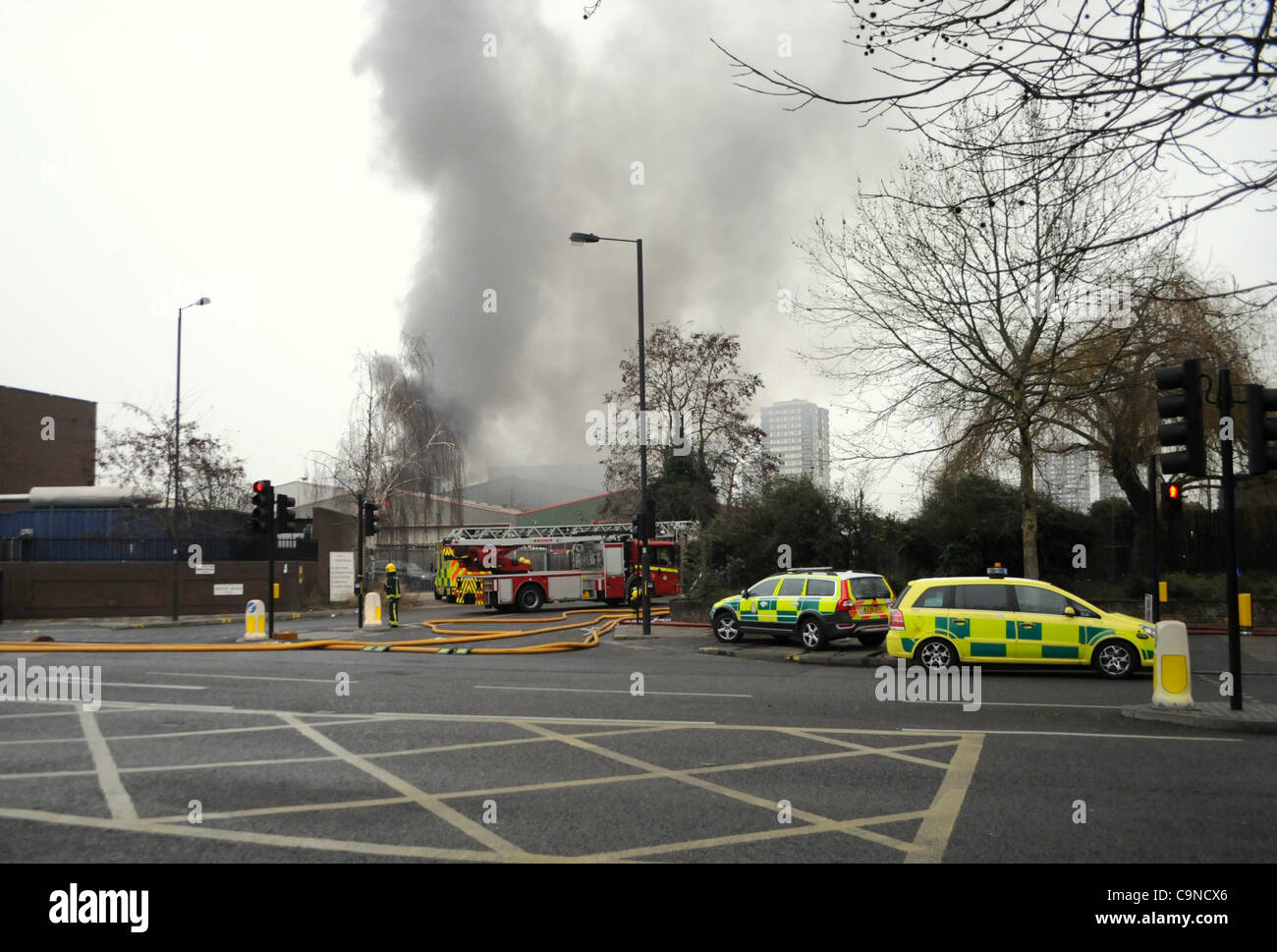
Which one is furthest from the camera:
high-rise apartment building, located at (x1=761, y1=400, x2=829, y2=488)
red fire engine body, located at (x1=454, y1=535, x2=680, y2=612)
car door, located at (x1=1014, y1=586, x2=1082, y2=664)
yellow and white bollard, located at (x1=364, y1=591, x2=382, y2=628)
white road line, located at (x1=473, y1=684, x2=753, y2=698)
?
high-rise apartment building, located at (x1=761, y1=400, x2=829, y2=488)

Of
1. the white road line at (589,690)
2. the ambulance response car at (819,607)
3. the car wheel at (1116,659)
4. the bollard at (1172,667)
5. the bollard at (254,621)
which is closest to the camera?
the bollard at (1172,667)

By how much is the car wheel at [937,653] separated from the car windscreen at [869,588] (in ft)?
11.9

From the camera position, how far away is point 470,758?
7.89 metres

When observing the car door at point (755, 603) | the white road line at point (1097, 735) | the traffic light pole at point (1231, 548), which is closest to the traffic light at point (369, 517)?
the car door at point (755, 603)

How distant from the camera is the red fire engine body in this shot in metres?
32.6

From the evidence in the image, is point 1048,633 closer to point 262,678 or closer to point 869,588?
point 869,588

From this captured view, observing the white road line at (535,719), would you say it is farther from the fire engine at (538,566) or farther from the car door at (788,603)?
Result: the fire engine at (538,566)

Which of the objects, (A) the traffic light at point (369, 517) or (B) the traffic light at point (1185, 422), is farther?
(A) the traffic light at point (369, 517)

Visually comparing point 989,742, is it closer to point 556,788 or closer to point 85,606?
point 556,788

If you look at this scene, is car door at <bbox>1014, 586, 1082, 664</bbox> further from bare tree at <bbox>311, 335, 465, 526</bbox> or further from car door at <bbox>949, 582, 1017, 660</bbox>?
bare tree at <bbox>311, 335, 465, 526</bbox>

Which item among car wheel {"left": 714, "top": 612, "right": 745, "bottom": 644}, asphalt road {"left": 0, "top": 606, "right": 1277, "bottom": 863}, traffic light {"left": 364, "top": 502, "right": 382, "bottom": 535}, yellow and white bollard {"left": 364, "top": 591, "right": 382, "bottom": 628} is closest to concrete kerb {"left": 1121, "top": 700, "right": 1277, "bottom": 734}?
asphalt road {"left": 0, "top": 606, "right": 1277, "bottom": 863}

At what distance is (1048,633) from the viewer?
1426 cm

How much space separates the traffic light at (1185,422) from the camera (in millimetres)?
10375
